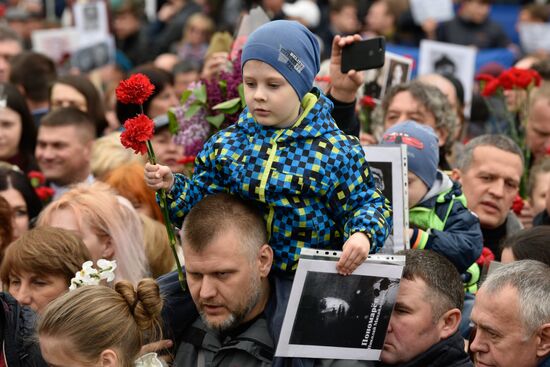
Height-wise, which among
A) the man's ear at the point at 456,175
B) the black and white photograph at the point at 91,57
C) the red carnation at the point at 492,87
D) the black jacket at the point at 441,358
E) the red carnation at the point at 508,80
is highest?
the black jacket at the point at 441,358

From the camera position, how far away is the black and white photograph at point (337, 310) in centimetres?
439

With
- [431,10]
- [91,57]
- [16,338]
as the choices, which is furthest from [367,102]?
[431,10]

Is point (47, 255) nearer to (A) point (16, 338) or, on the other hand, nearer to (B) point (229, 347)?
(A) point (16, 338)

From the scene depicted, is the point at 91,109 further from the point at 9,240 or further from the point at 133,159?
the point at 9,240

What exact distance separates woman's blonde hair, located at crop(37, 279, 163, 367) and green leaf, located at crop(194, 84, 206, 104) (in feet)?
5.47

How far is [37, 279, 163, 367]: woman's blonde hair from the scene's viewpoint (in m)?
4.54

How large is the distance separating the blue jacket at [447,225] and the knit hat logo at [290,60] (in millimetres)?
1282

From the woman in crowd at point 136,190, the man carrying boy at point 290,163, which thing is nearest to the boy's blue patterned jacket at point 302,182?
the man carrying boy at point 290,163

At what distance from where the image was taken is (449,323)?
4.83 m

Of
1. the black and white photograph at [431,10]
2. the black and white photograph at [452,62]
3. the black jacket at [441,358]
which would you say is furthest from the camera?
the black and white photograph at [431,10]

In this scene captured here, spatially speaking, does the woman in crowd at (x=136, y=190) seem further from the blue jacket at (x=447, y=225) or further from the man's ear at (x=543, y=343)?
the man's ear at (x=543, y=343)

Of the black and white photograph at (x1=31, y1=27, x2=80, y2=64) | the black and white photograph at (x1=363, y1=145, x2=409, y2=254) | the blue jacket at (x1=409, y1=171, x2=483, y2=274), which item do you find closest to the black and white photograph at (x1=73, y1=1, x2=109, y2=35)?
the black and white photograph at (x1=31, y1=27, x2=80, y2=64)

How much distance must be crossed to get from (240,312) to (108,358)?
1.88ft

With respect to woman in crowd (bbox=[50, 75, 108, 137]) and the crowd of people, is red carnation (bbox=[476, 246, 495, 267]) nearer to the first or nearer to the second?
the crowd of people
